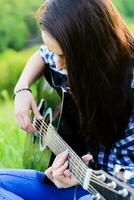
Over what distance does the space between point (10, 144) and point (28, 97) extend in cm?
66

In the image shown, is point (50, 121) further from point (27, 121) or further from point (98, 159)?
point (98, 159)

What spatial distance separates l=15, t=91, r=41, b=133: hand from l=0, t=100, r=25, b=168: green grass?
1.54ft

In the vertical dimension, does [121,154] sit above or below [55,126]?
below

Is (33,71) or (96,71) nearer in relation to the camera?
(96,71)

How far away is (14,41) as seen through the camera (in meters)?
4.48

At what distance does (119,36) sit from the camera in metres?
2.42

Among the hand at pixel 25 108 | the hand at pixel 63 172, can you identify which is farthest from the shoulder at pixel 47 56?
the hand at pixel 63 172

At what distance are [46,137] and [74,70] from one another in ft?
1.34

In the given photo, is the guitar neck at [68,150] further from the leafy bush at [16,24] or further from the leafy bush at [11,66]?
the leafy bush at [16,24]

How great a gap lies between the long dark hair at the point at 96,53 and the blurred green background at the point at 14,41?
1181 mm

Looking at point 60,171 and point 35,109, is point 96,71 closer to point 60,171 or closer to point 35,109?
point 60,171

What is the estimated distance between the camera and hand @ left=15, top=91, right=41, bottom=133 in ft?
9.26

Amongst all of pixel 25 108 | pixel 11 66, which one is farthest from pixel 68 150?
pixel 11 66

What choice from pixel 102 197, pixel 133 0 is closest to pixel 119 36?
pixel 102 197
